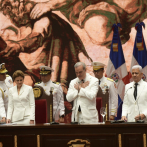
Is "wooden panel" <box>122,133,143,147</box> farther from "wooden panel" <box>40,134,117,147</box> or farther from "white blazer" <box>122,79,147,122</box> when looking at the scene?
"white blazer" <box>122,79,147,122</box>

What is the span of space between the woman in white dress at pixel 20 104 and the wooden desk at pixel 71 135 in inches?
26.9

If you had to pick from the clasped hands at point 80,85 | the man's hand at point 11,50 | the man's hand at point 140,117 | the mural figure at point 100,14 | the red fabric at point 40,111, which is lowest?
the man's hand at point 140,117

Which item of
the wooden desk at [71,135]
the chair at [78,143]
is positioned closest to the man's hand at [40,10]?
the wooden desk at [71,135]

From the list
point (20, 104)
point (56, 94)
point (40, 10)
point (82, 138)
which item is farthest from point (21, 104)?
Result: point (40, 10)

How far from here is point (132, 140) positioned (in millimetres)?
3578

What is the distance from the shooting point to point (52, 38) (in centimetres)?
732

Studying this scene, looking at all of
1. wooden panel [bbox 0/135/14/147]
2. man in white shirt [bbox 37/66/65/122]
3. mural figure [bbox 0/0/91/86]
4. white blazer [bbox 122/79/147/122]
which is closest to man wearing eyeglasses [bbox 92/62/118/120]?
man in white shirt [bbox 37/66/65/122]

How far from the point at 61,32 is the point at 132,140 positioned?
4260 millimetres

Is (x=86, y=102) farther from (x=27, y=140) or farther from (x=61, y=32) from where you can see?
(x=61, y=32)

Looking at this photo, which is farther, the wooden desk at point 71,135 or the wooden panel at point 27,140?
the wooden panel at point 27,140

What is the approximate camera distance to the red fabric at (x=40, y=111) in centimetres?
477

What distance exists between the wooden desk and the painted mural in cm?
351

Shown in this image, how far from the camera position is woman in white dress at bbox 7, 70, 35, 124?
4469 mm

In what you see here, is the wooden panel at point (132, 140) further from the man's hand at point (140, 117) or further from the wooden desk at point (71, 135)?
the man's hand at point (140, 117)
